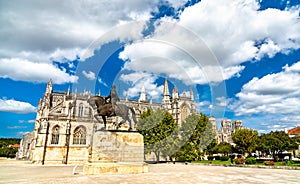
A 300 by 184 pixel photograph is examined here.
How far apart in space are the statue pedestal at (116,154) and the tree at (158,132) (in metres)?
15.6

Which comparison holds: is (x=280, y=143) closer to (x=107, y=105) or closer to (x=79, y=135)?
(x=107, y=105)

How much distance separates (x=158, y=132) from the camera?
30844mm

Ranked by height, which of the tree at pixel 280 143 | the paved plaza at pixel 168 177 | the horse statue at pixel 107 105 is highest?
the horse statue at pixel 107 105

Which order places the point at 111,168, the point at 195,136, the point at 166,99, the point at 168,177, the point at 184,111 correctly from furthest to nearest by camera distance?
1. the point at 166,99
2. the point at 184,111
3. the point at 195,136
4. the point at 111,168
5. the point at 168,177

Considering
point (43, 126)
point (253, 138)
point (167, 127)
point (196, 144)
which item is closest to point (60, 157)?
point (43, 126)

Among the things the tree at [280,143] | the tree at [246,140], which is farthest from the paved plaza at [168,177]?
the tree at [246,140]

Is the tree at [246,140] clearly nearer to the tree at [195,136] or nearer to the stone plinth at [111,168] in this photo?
the tree at [195,136]

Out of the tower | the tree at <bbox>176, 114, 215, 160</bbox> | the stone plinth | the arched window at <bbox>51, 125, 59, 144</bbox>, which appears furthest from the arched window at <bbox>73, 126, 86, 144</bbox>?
the tower

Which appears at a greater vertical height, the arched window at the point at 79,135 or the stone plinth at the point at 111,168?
the arched window at the point at 79,135

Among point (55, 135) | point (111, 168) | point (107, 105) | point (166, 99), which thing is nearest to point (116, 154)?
point (111, 168)

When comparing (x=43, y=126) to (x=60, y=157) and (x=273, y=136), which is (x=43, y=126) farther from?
(x=273, y=136)

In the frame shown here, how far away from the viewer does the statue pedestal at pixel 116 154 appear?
41.2 ft

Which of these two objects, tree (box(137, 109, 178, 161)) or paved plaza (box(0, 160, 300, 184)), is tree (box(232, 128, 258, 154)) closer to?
tree (box(137, 109, 178, 161))

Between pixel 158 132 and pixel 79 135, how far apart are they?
17.2 metres
